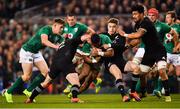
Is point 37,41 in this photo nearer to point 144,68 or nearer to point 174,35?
point 144,68

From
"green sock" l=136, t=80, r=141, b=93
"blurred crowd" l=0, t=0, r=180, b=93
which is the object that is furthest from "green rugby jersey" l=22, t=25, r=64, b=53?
"blurred crowd" l=0, t=0, r=180, b=93

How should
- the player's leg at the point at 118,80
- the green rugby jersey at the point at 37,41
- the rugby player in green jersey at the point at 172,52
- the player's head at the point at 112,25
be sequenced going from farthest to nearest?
the rugby player in green jersey at the point at 172,52 → the green rugby jersey at the point at 37,41 → the player's head at the point at 112,25 → the player's leg at the point at 118,80

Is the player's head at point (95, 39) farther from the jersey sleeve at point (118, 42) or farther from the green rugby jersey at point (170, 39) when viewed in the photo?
the green rugby jersey at point (170, 39)

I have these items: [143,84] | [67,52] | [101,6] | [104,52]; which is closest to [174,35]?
[143,84]

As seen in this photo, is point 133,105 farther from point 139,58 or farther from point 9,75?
point 9,75

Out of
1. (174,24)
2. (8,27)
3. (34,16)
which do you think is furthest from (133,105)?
(34,16)

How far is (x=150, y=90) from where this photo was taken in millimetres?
22562

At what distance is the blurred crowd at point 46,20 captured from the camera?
Answer: 25856 millimetres

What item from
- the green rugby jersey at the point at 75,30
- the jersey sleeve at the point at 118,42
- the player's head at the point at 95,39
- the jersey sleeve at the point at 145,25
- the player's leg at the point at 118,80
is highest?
the jersey sleeve at the point at 145,25

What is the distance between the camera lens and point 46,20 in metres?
28.7

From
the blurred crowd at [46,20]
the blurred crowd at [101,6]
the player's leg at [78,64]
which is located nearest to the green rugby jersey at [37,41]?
the player's leg at [78,64]

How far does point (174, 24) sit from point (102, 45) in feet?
13.7

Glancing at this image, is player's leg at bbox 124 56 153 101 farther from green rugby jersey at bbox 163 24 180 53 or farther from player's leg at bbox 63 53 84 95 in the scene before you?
green rugby jersey at bbox 163 24 180 53

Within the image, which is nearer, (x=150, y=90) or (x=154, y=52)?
(x=154, y=52)
